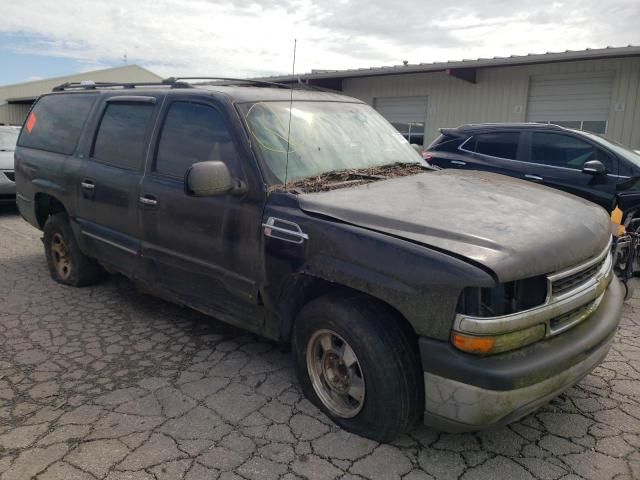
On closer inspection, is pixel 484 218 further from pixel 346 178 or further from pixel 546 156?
pixel 546 156

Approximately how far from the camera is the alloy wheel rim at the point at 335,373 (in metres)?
2.74

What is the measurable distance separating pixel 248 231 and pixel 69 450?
1.50 metres

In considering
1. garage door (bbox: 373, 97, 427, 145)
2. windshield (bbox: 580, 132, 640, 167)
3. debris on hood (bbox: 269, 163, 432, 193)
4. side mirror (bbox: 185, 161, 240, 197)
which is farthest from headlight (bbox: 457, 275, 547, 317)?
garage door (bbox: 373, 97, 427, 145)

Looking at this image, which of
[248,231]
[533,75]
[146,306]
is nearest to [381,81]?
[533,75]

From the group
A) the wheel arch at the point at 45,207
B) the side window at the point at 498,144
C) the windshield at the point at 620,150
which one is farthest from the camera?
the side window at the point at 498,144

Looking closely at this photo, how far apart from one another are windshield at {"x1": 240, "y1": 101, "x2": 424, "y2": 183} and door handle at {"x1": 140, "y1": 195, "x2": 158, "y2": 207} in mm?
979

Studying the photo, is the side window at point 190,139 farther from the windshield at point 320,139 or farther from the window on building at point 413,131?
the window on building at point 413,131

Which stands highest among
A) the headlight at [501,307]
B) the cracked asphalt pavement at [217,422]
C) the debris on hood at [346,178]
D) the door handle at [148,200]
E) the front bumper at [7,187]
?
the debris on hood at [346,178]

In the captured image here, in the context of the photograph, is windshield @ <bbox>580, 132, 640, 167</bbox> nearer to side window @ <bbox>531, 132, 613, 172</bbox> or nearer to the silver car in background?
side window @ <bbox>531, 132, 613, 172</bbox>

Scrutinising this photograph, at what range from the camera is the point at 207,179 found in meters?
2.93

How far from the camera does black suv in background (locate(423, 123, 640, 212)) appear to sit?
6348mm

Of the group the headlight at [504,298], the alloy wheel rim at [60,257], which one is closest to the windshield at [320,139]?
the headlight at [504,298]

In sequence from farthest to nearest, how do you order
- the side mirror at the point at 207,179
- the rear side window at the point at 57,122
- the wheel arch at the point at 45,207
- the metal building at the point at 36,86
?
the metal building at the point at 36,86
the wheel arch at the point at 45,207
the rear side window at the point at 57,122
the side mirror at the point at 207,179

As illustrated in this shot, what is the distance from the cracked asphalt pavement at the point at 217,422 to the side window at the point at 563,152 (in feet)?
10.1
